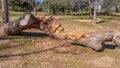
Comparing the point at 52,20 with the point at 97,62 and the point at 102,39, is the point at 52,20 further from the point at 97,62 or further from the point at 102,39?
the point at 97,62

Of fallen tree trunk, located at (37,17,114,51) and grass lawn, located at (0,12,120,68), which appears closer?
grass lawn, located at (0,12,120,68)

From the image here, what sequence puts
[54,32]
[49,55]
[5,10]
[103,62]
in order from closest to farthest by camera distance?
[103,62]
[49,55]
[54,32]
[5,10]

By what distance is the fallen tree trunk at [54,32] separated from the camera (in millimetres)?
7172

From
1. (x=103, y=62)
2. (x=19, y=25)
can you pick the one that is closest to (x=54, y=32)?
(x=19, y=25)

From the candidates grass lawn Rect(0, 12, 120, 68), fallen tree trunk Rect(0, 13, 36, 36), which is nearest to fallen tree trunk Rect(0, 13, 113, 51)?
fallen tree trunk Rect(0, 13, 36, 36)

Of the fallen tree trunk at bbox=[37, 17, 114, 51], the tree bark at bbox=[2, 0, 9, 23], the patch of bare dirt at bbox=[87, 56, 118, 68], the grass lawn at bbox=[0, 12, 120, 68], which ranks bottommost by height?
the patch of bare dirt at bbox=[87, 56, 118, 68]

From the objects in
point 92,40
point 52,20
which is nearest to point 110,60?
point 92,40

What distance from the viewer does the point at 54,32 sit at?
26.6ft

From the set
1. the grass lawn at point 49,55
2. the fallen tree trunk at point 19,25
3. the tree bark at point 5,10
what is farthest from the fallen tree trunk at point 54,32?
the tree bark at point 5,10

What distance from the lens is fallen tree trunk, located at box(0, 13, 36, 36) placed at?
24.6ft

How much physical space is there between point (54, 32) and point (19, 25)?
4.36 feet

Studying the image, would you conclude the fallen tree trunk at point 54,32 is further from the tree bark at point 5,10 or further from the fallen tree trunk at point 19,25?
the tree bark at point 5,10

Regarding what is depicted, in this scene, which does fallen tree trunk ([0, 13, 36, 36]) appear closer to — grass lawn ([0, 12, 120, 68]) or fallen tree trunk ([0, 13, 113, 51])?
fallen tree trunk ([0, 13, 113, 51])

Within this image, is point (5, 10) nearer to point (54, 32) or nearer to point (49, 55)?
point (54, 32)
